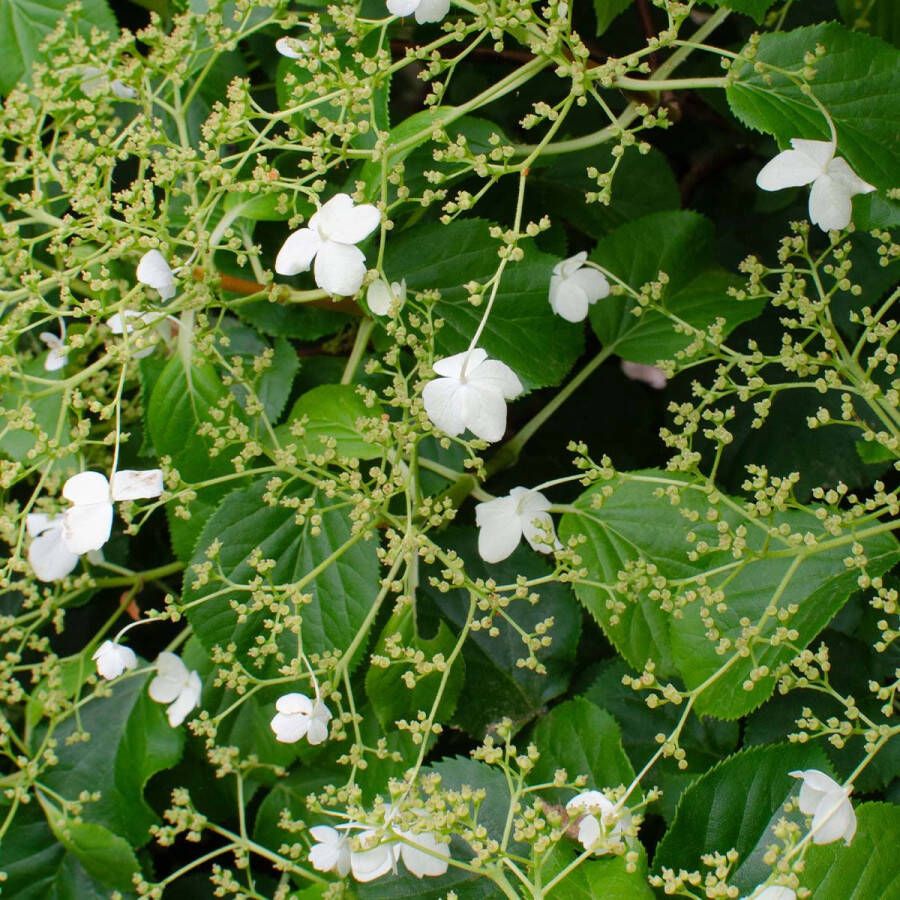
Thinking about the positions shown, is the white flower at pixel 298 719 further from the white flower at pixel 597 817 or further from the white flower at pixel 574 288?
the white flower at pixel 574 288

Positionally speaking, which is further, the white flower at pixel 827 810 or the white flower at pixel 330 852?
the white flower at pixel 330 852

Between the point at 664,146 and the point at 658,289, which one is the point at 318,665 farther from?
the point at 664,146

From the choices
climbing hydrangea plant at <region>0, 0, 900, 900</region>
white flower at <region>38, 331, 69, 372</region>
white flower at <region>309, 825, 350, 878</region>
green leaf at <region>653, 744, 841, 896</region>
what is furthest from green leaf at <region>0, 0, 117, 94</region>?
green leaf at <region>653, 744, 841, 896</region>

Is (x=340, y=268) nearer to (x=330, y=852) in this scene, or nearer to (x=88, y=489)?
(x=88, y=489)

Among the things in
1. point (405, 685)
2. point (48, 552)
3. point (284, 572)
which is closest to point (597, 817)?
point (405, 685)

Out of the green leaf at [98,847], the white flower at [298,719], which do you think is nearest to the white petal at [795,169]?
the white flower at [298,719]

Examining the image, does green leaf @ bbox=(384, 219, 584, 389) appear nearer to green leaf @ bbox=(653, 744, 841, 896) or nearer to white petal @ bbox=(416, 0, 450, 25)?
white petal @ bbox=(416, 0, 450, 25)

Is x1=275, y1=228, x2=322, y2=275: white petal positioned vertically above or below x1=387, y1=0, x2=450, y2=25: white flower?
below
